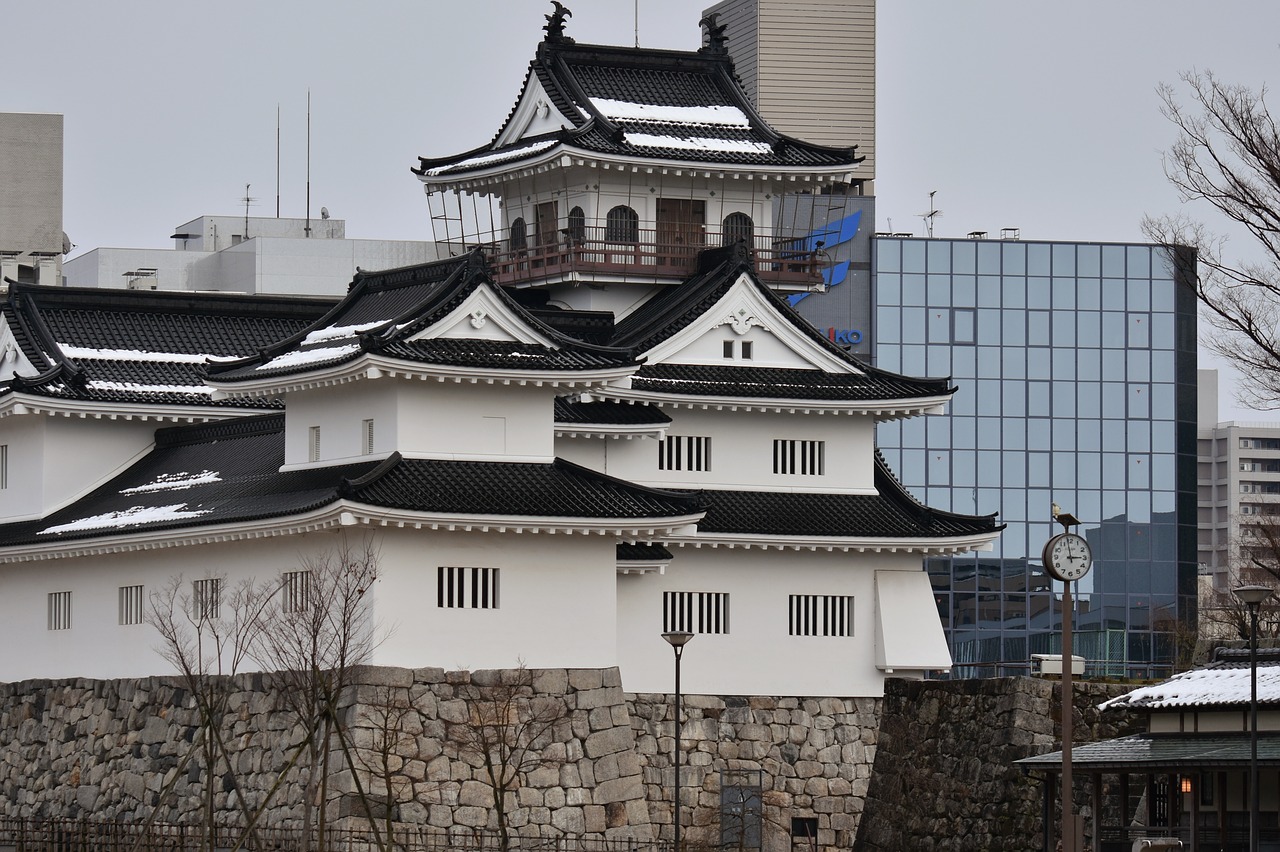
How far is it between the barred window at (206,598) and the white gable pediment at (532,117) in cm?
1511

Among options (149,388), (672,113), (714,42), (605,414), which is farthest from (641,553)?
(714,42)

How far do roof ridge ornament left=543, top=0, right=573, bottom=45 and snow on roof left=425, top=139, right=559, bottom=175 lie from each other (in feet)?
9.43

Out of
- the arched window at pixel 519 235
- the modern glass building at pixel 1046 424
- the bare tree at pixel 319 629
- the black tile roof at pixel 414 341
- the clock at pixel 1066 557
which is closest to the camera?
the clock at pixel 1066 557

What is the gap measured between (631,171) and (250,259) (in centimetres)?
3665

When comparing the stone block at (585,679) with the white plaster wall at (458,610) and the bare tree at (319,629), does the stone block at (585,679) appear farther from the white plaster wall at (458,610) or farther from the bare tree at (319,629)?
the bare tree at (319,629)

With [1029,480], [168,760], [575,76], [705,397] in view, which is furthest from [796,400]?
[1029,480]

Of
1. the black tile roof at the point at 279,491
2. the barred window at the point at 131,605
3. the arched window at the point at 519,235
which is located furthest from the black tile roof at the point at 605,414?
the barred window at the point at 131,605

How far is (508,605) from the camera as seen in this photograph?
133 feet

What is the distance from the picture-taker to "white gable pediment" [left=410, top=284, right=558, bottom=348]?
42125mm

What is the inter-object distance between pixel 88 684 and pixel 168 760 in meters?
3.40

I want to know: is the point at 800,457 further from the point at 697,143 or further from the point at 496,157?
the point at 496,157

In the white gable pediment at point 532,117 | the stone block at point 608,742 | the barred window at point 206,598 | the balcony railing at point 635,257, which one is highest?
the white gable pediment at point 532,117

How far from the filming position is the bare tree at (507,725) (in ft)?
131

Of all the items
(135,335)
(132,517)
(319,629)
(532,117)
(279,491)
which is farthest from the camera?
(532,117)
